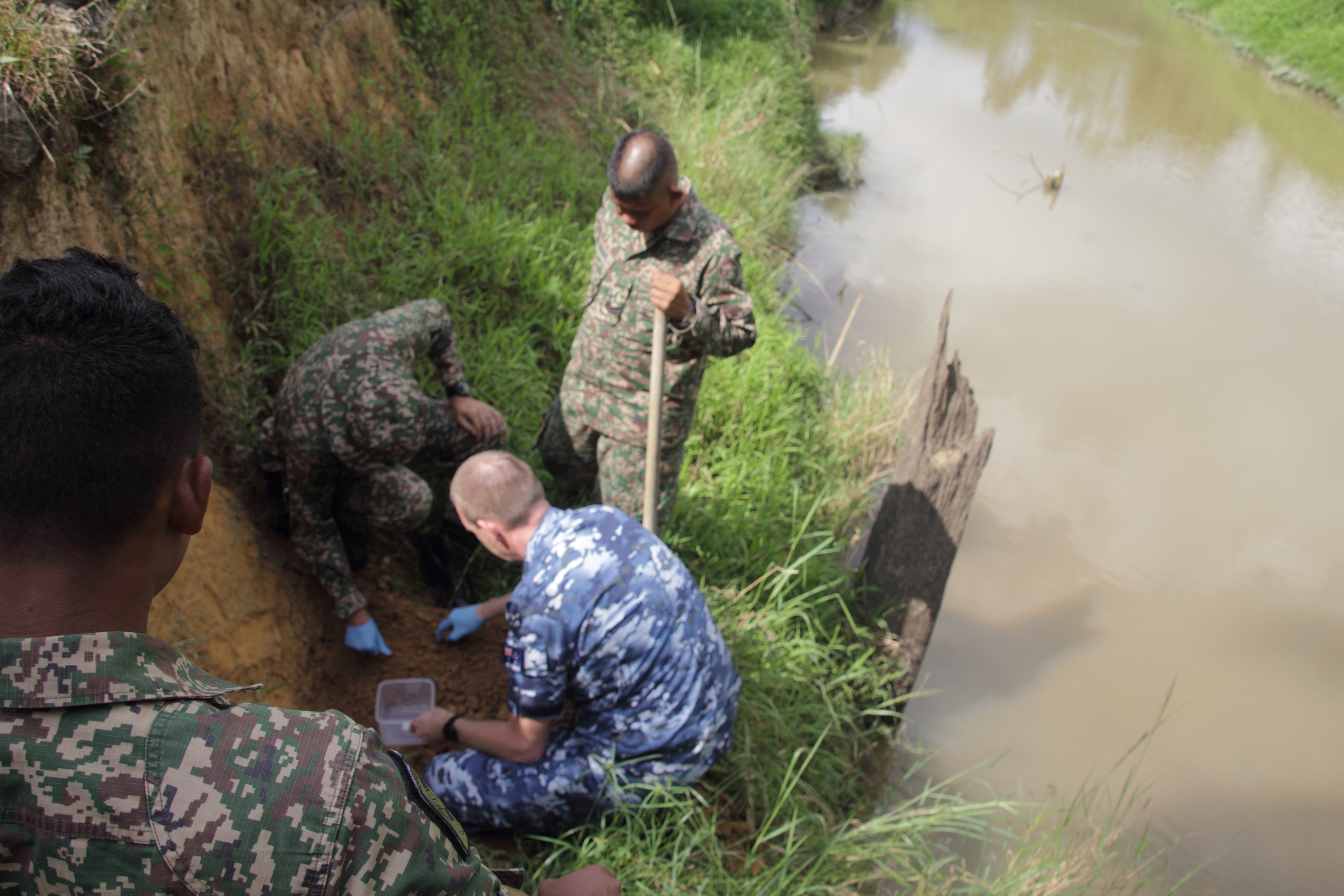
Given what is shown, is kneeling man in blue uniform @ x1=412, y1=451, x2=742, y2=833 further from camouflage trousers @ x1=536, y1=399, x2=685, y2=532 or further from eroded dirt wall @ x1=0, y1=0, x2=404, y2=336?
eroded dirt wall @ x1=0, y1=0, x2=404, y2=336

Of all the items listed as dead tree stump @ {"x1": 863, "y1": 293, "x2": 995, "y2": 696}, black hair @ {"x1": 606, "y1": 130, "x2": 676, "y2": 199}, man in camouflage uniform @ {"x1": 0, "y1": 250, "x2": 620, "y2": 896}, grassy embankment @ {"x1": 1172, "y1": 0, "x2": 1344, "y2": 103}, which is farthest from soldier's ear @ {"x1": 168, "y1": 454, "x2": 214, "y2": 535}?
grassy embankment @ {"x1": 1172, "y1": 0, "x2": 1344, "y2": 103}

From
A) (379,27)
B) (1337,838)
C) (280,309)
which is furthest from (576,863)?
(379,27)

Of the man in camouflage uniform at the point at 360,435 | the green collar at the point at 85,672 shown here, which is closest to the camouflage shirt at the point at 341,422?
the man in camouflage uniform at the point at 360,435

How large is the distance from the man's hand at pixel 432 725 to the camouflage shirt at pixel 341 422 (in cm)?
52

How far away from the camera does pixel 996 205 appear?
811 centimetres

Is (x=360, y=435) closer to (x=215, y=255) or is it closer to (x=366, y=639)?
(x=366, y=639)

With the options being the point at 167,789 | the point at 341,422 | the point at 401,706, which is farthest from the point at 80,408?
the point at 401,706

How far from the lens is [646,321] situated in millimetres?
2600

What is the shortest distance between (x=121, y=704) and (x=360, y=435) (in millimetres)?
1605

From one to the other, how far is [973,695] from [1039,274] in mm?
4679

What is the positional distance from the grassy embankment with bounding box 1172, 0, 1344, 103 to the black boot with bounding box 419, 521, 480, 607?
546 inches

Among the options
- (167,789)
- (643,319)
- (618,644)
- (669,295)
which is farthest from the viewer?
(643,319)

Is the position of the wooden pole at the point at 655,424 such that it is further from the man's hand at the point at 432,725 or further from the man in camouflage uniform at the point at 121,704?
the man in camouflage uniform at the point at 121,704

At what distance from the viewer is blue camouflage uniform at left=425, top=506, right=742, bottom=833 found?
1787mm
